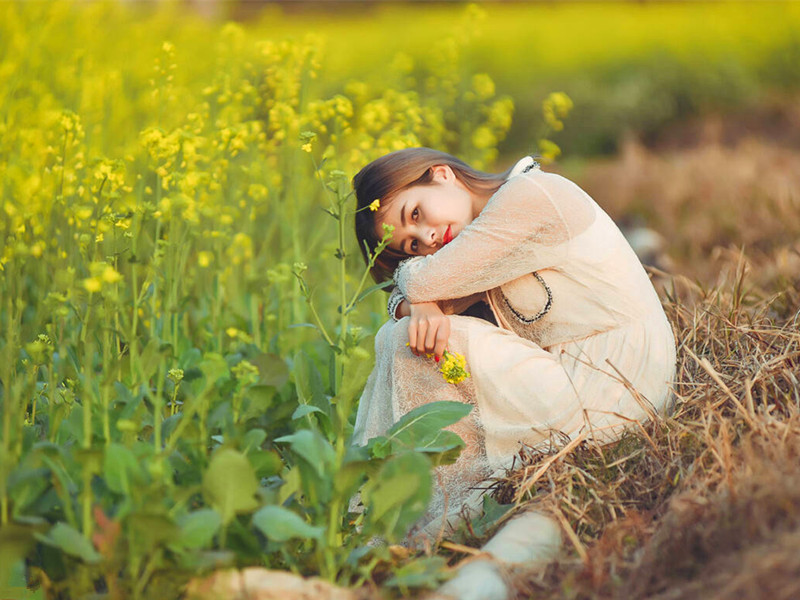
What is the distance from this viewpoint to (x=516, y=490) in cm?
206

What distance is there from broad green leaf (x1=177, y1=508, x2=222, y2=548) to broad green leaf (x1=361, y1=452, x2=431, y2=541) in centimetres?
31

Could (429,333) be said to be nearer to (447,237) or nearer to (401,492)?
(447,237)

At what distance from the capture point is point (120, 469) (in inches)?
63.7

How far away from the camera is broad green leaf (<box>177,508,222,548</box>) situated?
157 cm

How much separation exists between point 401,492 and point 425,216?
842 mm

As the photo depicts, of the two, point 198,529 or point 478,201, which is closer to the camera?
point 198,529

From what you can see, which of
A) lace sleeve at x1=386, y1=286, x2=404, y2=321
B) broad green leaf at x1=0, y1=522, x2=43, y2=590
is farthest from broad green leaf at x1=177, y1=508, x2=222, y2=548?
lace sleeve at x1=386, y1=286, x2=404, y2=321

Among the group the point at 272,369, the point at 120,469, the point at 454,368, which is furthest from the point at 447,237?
the point at 120,469

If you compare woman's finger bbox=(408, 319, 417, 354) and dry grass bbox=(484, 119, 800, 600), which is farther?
woman's finger bbox=(408, 319, 417, 354)

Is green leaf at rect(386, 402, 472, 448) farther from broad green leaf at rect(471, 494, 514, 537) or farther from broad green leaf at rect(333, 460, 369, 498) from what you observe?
broad green leaf at rect(333, 460, 369, 498)

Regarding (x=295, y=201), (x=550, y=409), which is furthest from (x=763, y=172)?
(x=550, y=409)

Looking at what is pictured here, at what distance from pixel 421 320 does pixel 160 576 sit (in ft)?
2.70

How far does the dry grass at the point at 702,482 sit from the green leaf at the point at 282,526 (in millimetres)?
417

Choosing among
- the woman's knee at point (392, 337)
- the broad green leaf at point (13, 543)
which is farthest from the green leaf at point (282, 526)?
the woman's knee at point (392, 337)
